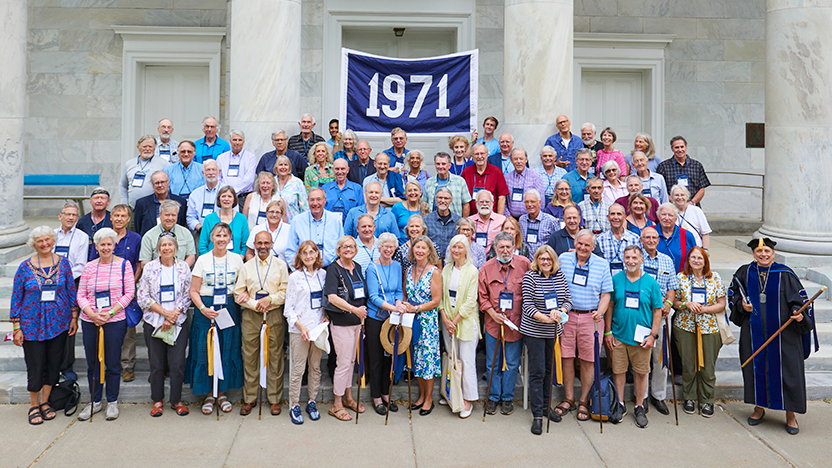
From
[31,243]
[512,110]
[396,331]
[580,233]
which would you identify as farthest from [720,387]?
[31,243]

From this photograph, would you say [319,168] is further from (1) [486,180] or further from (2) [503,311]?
(2) [503,311]

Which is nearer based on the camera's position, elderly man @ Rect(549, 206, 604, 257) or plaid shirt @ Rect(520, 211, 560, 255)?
elderly man @ Rect(549, 206, 604, 257)

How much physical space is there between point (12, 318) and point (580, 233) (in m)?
5.32

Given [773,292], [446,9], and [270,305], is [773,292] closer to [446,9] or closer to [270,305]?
[270,305]

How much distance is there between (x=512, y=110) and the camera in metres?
10.2

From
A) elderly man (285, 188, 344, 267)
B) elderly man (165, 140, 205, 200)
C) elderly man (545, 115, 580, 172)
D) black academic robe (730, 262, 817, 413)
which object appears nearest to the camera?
black academic robe (730, 262, 817, 413)

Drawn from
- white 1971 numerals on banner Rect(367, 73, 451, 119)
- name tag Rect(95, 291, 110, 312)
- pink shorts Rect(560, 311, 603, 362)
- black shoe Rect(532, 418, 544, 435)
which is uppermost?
white 1971 numerals on banner Rect(367, 73, 451, 119)

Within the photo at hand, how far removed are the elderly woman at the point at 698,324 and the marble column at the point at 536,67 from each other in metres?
3.32

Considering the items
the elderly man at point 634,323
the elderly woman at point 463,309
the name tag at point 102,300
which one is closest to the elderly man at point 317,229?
the elderly woman at point 463,309

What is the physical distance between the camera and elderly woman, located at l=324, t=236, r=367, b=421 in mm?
7086

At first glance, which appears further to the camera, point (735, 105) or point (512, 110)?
point (735, 105)

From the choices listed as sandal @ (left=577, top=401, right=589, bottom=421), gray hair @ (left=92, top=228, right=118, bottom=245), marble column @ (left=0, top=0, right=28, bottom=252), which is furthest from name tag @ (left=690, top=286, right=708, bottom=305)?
marble column @ (left=0, top=0, right=28, bottom=252)

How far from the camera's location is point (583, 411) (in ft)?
23.7

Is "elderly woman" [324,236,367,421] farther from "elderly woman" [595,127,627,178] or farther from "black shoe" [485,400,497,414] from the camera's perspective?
"elderly woman" [595,127,627,178]
